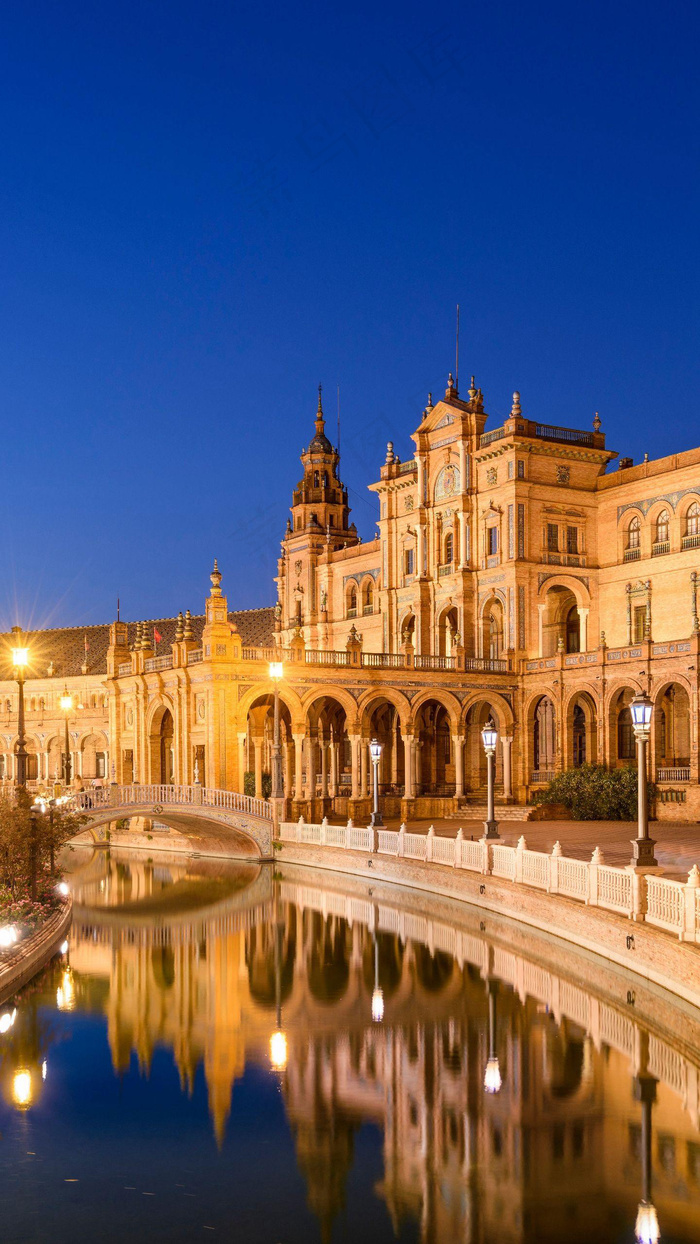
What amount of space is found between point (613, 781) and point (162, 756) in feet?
62.1

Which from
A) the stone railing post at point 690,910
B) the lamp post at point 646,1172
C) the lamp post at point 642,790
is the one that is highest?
the lamp post at point 642,790

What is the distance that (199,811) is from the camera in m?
40.2

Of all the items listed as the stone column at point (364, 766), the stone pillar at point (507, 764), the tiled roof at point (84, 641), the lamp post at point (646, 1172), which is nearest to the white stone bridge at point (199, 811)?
the stone column at point (364, 766)

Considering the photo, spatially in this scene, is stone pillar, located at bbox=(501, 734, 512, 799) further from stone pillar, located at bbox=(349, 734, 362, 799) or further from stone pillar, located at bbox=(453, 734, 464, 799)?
stone pillar, located at bbox=(349, 734, 362, 799)

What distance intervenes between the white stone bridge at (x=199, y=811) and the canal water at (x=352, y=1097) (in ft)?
51.6

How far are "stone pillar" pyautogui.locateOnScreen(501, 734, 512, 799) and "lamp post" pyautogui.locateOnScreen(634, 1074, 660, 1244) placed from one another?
34.0m

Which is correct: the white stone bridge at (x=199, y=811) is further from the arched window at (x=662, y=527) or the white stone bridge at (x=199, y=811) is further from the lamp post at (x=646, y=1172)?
the lamp post at (x=646, y=1172)

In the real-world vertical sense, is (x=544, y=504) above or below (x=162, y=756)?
above

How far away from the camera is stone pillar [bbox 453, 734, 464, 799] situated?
151 ft

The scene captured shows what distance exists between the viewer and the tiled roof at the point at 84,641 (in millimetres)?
76250

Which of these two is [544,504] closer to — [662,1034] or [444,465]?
[444,465]

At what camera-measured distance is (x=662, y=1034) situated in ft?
48.3

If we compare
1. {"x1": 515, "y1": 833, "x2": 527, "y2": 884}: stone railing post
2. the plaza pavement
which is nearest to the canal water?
{"x1": 515, "y1": 833, "x2": 527, "y2": 884}: stone railing post

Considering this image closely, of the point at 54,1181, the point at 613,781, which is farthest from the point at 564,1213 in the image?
the point at 613,781
